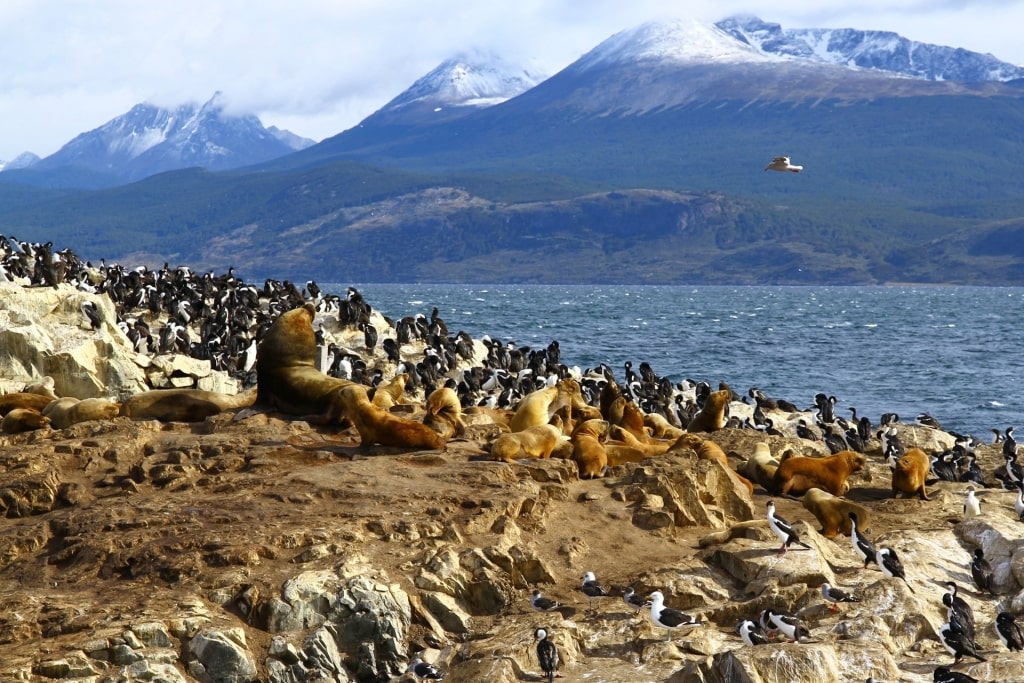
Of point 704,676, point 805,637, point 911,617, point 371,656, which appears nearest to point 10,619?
point 371,656

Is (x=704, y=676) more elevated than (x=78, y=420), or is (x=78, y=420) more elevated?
(x=78, y=420)

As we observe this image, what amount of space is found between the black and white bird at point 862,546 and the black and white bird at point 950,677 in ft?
6.60

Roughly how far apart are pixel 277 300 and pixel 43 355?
1890cm

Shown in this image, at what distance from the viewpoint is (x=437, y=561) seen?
10.3 meters

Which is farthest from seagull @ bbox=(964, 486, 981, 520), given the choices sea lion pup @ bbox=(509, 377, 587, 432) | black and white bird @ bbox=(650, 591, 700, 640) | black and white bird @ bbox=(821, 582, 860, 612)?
sea lion pup @ bbox=(509, 377, 587, 432)

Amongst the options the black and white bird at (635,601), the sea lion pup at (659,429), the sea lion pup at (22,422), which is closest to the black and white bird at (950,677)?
the black and white bird at (635,601)

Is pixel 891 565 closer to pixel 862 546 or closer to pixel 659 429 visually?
pixel 862 546

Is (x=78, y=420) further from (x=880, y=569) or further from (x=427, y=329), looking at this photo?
(x=427, y=329)

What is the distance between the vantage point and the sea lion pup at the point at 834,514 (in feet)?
40.1

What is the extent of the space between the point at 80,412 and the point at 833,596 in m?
8.56

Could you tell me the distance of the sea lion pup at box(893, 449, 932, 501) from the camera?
13.5m

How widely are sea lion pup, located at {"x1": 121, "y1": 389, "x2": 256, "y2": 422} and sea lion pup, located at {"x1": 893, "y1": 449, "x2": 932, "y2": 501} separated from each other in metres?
7.28

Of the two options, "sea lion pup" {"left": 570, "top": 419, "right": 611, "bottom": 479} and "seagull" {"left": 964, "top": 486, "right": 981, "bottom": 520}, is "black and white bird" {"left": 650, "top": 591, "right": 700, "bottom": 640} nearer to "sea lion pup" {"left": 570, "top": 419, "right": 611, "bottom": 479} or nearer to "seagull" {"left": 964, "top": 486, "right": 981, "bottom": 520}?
"sea lion pup" {"left": 570, "top": 419, "right": 611, "bottom": 479}

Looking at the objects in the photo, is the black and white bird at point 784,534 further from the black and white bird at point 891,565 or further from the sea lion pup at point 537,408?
the sea lion pup at point 537,408
